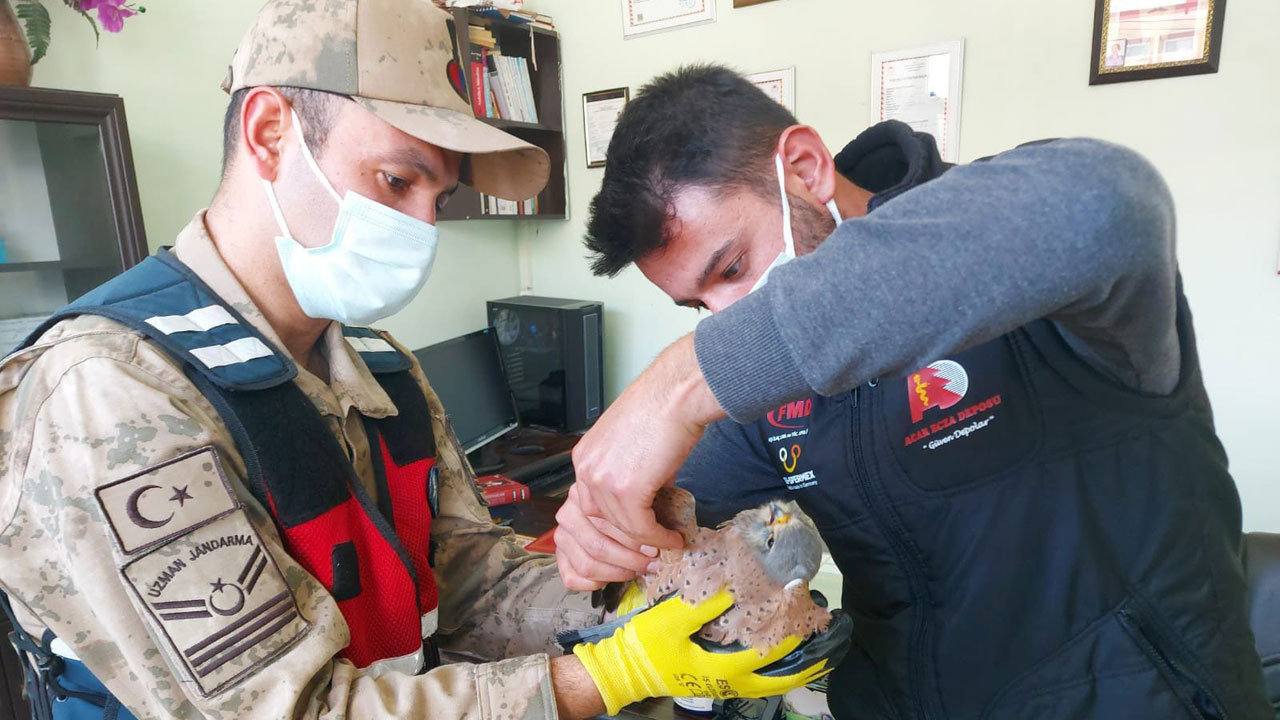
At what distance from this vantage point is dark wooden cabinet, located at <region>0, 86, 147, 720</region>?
143 centimetres

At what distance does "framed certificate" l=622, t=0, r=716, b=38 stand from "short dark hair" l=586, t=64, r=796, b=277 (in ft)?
5.79

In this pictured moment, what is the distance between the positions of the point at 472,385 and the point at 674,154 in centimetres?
167

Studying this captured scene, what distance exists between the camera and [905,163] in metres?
1.10

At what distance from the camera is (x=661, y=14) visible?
2.75 metres

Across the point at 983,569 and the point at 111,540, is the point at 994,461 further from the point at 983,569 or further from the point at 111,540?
the point at 111,540

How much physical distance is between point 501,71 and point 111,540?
2524mm

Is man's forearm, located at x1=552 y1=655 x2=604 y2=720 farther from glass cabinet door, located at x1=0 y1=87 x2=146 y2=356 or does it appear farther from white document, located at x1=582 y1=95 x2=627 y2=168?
white document, located at x1=582 y1=95 x2=627 y2=168

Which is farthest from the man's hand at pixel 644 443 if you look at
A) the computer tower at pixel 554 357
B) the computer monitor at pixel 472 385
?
the computer tower at pixel 554 357

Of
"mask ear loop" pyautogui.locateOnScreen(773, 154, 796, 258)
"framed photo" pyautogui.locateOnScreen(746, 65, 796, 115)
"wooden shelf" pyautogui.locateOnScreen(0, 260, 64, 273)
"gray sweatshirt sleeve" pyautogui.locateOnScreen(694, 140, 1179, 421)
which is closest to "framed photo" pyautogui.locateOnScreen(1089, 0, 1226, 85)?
"framed photo" pyautogui.locateOnScreen(746, 65, 796, 115)

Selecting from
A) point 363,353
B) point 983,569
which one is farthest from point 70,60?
point 983,569


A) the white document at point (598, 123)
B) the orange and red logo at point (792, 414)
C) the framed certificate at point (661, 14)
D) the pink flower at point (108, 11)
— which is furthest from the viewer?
the white document at point (598, 123)

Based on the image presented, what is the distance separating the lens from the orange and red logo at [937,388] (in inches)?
36.3

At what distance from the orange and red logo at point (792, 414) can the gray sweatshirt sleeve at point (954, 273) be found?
436mm

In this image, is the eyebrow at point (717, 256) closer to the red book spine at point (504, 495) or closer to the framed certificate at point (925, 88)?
the red book spine at point (504, 495)
